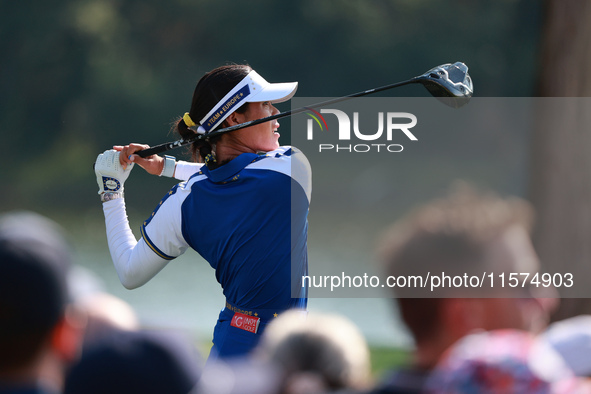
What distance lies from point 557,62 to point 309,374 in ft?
11.5

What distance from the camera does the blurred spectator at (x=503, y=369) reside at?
3.41ft

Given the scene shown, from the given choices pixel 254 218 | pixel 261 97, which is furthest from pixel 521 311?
pixel 261 97

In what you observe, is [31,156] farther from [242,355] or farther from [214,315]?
[242,355]

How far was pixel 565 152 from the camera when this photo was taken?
4117 mm

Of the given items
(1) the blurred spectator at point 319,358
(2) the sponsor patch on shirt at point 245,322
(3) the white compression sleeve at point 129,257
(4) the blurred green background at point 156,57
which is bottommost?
(4) the blurred green background at point 156,57

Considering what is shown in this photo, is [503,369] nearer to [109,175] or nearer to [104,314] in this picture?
[104,314]

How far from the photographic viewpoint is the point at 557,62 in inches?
166

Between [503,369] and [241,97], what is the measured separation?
1346mm

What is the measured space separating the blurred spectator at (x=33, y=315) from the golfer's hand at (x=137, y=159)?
131cm

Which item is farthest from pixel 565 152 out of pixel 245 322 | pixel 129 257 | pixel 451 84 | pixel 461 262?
pixel 461 262

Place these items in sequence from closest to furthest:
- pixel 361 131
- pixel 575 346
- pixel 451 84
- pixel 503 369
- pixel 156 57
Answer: pixel 503 369, pixel 575 346, pixel 451 84, pixel 361 131, pixel 156 57

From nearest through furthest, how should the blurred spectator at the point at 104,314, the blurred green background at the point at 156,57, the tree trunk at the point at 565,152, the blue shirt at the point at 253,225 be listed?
1. the blurred spectator at the point at 104,314
2. the blue shirt at the point at 253,225
3. the tree trunk at the point at 565,152
4. the blurred green background at the point at 156,57

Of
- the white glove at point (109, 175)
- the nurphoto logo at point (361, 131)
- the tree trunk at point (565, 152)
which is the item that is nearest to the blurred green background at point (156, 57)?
the nurphoto logo at point (361, 131)

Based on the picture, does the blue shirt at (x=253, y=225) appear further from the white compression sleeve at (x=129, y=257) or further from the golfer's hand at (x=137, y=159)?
the golfer's hand at (x=137, y=159)
